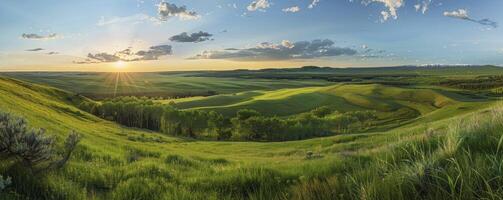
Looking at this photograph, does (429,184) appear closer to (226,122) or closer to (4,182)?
(4,182)

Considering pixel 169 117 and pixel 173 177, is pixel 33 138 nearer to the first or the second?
pixel 173 177

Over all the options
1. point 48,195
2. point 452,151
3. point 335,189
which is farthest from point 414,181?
point 48,195

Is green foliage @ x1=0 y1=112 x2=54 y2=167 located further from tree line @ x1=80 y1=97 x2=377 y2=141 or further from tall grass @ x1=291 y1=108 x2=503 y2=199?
tree line @ x1=80 y1=97 x2=377 y2=141

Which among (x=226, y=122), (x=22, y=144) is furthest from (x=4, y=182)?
(x=226, y=122)

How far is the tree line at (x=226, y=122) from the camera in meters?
93.9

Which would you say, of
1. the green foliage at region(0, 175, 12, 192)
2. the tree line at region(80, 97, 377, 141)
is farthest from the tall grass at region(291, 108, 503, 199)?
the tree line at region(80, 97, 377, 141)

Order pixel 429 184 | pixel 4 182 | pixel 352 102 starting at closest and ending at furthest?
pixel 429 184, pixel 4 182, pixel 352 102

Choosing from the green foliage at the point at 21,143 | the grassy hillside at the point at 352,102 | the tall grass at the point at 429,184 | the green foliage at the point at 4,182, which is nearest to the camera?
the tall grass at the point at 429,184

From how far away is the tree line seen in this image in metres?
93.9

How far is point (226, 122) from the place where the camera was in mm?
101125

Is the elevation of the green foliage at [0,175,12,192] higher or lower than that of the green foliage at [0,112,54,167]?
lower

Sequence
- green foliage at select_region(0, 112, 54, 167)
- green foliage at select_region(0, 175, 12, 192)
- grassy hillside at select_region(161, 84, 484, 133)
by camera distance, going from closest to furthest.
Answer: green foliage at select_region(0, 175, 12, 192), green foliage at select_region(0, 112, 54, 167), grassy hillside at select_region(161, 84, 484, 133)

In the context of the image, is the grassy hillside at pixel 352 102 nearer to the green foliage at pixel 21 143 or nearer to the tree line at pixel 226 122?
the tree line at pixel 226 122

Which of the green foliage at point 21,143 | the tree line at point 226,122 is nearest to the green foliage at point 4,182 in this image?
the green foliage at point 21,143
